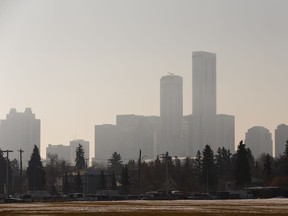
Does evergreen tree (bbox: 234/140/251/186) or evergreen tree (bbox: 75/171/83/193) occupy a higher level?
evergreen tree (bbox: 234/140/251/186)

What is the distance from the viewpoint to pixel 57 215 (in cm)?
5762

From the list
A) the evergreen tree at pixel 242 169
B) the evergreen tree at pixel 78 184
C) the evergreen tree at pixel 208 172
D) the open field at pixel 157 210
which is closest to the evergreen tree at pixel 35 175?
the evergreen tree at pixel 78 184

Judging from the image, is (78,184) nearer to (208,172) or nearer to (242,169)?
(208,172)

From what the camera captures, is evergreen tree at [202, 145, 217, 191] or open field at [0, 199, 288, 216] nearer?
open field at [0, 199, 288, 216]

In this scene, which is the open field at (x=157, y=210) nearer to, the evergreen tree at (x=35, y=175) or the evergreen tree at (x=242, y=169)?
the evergreen tree at (x=242, y=169)

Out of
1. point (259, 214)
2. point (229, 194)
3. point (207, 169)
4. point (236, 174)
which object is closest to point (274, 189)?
point (229, 194)

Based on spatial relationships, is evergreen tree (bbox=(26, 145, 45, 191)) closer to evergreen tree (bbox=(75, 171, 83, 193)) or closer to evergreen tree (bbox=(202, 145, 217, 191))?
evergreen tree (bbox=(75, 171, 83, 193))

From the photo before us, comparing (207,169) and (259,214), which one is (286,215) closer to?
(259,214)

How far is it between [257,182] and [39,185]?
5675 centimetres

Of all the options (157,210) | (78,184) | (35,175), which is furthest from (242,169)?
(157,210)

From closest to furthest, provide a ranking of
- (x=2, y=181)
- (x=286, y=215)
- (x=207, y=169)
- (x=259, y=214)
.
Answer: (x=286, y=215) < (x=259, y=214) < (x=207, y=169) < (x=2, y=181)

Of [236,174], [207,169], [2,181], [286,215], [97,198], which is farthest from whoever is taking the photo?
[2,181]

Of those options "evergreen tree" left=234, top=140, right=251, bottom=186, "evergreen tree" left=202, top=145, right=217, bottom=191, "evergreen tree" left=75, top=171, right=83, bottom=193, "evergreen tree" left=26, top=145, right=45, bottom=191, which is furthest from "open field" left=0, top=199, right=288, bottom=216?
"evergreen tree" left=26, top=145, right=45, bottom=191

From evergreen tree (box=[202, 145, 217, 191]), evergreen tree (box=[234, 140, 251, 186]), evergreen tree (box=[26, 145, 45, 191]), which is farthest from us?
evergreen tree (box=[26, 145, 45, 191])
